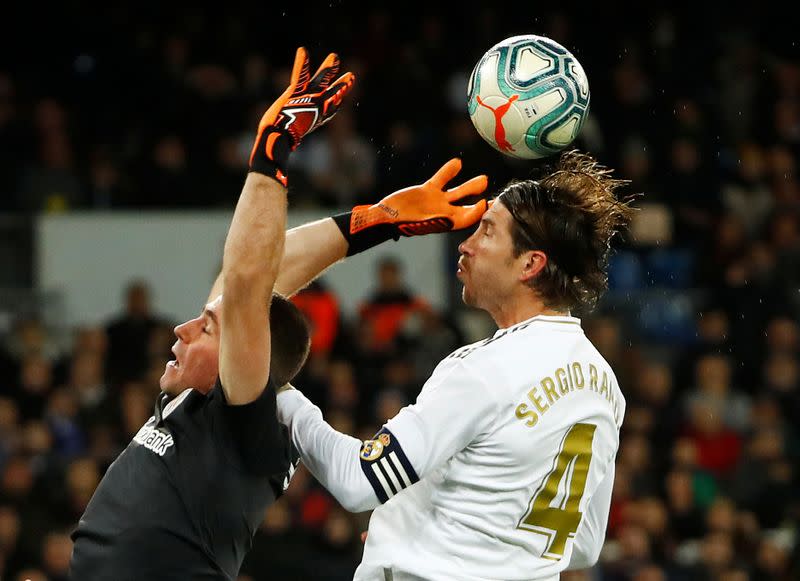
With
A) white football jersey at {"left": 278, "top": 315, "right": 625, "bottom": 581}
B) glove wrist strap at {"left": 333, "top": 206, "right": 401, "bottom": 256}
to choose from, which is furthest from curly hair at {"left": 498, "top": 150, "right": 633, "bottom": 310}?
glove wrist strap at {"left": 333, "top": 206, "right": 401, "bottom": 256}

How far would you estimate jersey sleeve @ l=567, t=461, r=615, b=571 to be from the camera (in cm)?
432

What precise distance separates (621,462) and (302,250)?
18.2 ft

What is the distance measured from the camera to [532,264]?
4133mm

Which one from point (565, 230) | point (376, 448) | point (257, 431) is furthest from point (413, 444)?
point (565, 230)

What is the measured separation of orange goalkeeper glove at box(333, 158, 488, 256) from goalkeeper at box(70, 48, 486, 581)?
68 centimetres

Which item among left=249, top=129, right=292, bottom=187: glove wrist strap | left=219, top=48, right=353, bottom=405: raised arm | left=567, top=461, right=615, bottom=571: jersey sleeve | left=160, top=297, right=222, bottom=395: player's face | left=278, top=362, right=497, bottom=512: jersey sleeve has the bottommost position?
left=567, top=461, right=615, bottom=571: jersey sleeve

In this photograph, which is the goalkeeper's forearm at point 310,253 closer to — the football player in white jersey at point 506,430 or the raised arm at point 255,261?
the football player in white jersey at point 506,430

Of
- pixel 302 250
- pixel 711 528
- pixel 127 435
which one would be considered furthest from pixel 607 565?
pixel 302 250

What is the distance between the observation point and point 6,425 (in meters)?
A: 8.85

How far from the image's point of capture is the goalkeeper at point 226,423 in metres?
3.63

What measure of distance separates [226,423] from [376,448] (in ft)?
1.39

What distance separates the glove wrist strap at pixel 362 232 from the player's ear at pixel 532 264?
0.71 m

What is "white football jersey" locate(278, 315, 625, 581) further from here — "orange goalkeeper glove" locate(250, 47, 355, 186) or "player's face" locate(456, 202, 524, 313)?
"orange goalkeeper glove" locate(250, 47, 355, 186)

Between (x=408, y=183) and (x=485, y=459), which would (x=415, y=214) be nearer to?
(x=485, y=459)
